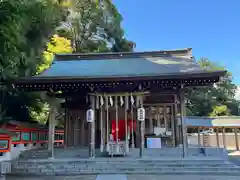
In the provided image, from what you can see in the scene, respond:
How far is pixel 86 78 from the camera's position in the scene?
857cm

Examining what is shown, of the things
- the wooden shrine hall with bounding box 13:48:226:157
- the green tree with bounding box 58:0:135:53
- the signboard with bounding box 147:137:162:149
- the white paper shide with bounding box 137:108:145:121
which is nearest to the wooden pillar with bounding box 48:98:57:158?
the wooden shrine hall with bounding box 13:48:226:157

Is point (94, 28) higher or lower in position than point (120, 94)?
higher

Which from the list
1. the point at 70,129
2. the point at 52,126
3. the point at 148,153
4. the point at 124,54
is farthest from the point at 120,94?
the point at 124,54

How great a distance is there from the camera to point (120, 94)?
371 inches

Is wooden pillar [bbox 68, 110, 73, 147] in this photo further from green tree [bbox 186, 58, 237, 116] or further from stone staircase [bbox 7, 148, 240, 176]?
green tree [bbox 186, 58, 237, 116]

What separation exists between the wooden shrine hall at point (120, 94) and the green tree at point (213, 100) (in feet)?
32.3

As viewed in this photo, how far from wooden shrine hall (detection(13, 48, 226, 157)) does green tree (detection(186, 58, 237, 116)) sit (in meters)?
9.84

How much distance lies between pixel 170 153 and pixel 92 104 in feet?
12.0

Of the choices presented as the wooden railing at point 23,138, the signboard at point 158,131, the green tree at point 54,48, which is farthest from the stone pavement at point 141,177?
the green tree at point 54,48

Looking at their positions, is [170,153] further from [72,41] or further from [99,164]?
[72,41]

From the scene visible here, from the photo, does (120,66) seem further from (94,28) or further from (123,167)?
(94,28)

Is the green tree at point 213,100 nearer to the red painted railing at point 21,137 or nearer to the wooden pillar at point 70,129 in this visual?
the wooden pillar at point 70,129

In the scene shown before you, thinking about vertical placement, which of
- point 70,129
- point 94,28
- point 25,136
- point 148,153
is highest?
point 94,28

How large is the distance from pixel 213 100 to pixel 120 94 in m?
15.0
